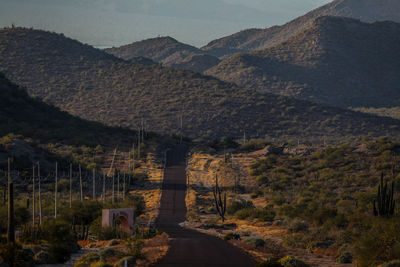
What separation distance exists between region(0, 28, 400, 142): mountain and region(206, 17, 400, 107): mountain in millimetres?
28424

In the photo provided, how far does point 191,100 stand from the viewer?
399ft

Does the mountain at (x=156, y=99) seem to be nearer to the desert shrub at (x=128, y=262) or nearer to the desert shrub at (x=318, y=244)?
the desert shrub at (x=318, y=244)

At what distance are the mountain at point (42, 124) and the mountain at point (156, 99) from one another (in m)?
18.4

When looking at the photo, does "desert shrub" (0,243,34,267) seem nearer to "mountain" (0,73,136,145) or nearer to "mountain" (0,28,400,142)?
"mountain" (0,73,136,145)

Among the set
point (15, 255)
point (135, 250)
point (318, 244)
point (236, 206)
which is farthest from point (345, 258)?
point (236, 206)

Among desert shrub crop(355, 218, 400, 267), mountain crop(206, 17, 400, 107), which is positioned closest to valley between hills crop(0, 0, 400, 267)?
desert shrub crop(355, 218, 400, 267)

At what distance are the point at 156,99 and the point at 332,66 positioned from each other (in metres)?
61.4

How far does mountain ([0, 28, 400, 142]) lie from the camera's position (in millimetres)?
109812

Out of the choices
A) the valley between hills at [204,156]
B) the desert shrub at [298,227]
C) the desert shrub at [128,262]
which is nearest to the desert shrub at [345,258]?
the valley between hills at [204,156]

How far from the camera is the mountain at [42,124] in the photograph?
79750 mm

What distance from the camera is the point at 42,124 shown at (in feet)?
285

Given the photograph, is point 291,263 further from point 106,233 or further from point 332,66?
point 332,66

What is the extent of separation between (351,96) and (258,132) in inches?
2186

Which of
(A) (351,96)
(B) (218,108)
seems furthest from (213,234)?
(A) (351,96)
